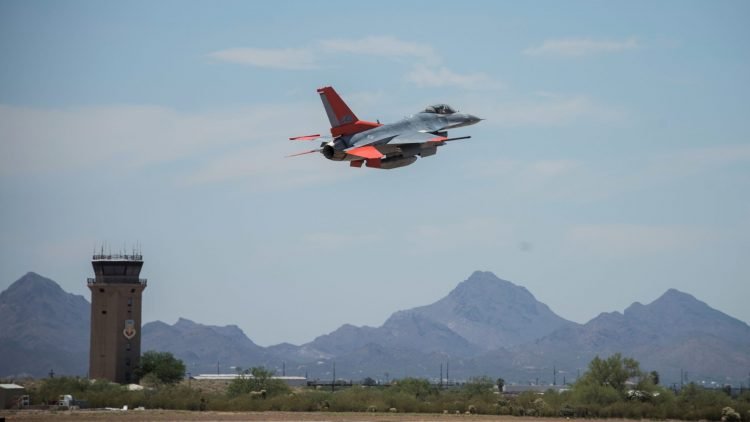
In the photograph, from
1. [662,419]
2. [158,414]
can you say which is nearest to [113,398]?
[158,414]

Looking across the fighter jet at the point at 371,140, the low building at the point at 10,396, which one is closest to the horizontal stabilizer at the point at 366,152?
the fighter jet at the point at 371,140

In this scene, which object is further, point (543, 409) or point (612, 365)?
point (612, 365)

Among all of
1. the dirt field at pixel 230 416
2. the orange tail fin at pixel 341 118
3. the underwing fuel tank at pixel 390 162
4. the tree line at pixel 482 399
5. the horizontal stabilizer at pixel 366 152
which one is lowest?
the dirt field at pixel 230 416

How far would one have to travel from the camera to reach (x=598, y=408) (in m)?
101

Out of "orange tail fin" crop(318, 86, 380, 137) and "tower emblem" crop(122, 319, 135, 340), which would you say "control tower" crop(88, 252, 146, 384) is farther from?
"orange tail fin" crop(318, 86, 380, 137)

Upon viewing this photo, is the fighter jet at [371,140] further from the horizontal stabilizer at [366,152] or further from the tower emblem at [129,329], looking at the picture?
the tower emblem at [129,329]

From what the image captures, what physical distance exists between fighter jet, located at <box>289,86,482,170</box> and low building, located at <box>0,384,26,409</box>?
48005mm

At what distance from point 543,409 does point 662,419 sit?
31.0 feet

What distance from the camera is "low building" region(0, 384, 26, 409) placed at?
111750mm

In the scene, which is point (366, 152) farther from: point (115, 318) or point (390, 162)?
point (115, 318)

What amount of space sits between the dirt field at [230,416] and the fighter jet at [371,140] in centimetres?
2087

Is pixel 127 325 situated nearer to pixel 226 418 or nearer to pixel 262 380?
pixel 262 380

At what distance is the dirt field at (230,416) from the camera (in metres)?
91.1

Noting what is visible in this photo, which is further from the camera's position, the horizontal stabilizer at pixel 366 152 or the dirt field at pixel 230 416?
the dirt field at pixel 230 416
